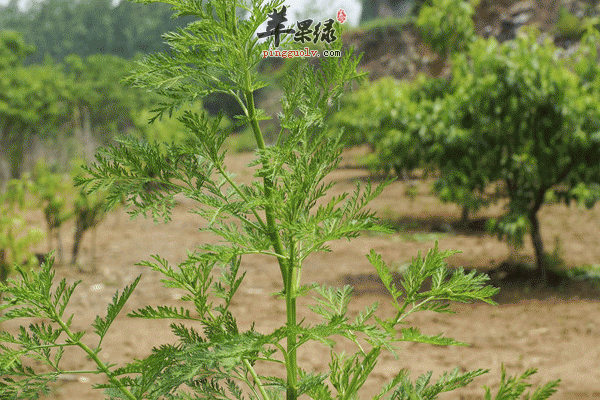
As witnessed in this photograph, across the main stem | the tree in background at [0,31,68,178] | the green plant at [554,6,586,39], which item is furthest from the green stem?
the green plant at [554,6,586,39]

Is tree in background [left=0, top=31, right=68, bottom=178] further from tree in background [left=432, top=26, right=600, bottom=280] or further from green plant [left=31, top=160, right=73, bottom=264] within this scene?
tree in background [left=432, top=26, right=600, bottom=280]

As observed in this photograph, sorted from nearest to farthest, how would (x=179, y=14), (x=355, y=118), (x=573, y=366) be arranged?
(x=179, y=14) → (x=573, y=366) → (x=355, y=118)

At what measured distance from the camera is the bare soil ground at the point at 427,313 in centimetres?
345

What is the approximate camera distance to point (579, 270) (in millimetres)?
5426

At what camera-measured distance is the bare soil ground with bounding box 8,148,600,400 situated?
3447mm

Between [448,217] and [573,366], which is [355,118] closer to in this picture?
[448,217]

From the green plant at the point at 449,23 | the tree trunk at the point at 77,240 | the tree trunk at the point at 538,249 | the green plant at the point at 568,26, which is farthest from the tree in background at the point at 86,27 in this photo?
the tree trunk at the point at 538,249

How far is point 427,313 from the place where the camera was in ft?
15.5

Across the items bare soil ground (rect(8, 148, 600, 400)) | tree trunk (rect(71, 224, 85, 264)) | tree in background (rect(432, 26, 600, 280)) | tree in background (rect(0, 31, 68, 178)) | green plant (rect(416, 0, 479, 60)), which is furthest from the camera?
tree in background (rect(0, 31, 68, 178))

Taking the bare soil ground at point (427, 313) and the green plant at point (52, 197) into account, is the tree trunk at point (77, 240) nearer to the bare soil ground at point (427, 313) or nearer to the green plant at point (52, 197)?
the bare soil ground at point (427, 313)

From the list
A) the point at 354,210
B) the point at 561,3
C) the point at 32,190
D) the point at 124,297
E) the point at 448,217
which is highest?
the point at 561,3

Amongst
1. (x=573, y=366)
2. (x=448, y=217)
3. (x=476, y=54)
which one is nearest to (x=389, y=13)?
(x=448, y=217)

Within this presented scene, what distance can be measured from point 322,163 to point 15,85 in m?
20.1

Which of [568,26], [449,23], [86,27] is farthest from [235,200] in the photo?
[86,27]
